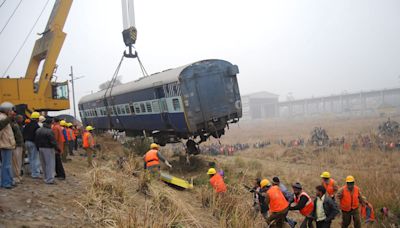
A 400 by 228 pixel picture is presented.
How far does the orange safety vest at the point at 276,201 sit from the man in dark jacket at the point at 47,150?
4.70 metres

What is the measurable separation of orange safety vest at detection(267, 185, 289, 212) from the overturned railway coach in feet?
16.6

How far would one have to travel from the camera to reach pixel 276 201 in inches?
243

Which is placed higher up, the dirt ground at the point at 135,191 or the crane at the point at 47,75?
the crane at the point at 47,75

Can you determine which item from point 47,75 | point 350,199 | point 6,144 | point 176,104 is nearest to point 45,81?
point 47,75

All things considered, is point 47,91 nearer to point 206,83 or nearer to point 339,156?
point 206,83

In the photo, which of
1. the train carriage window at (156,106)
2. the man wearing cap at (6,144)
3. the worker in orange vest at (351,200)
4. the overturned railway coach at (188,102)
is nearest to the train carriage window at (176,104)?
the overturned railway coach at (188,102)

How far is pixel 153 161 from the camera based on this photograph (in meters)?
8.18

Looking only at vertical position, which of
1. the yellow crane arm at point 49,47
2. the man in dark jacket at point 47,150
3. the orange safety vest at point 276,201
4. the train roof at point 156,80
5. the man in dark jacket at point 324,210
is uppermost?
the yellow crane arm at point 49,47

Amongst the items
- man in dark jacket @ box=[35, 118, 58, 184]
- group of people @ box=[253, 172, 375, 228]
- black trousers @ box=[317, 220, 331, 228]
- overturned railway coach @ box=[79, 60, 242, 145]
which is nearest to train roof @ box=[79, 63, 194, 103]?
overturned railway coach @ box=[79, 60, 242, 145]

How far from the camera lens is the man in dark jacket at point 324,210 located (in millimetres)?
6353

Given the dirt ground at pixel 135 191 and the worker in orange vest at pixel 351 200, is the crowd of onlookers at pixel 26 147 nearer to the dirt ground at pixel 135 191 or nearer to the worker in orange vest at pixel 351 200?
the dirt ground at pixel 135 191

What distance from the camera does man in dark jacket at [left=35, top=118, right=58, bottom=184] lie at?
250 inches

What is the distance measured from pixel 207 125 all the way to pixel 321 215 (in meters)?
5.76

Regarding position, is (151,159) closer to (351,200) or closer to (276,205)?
(276,205)
